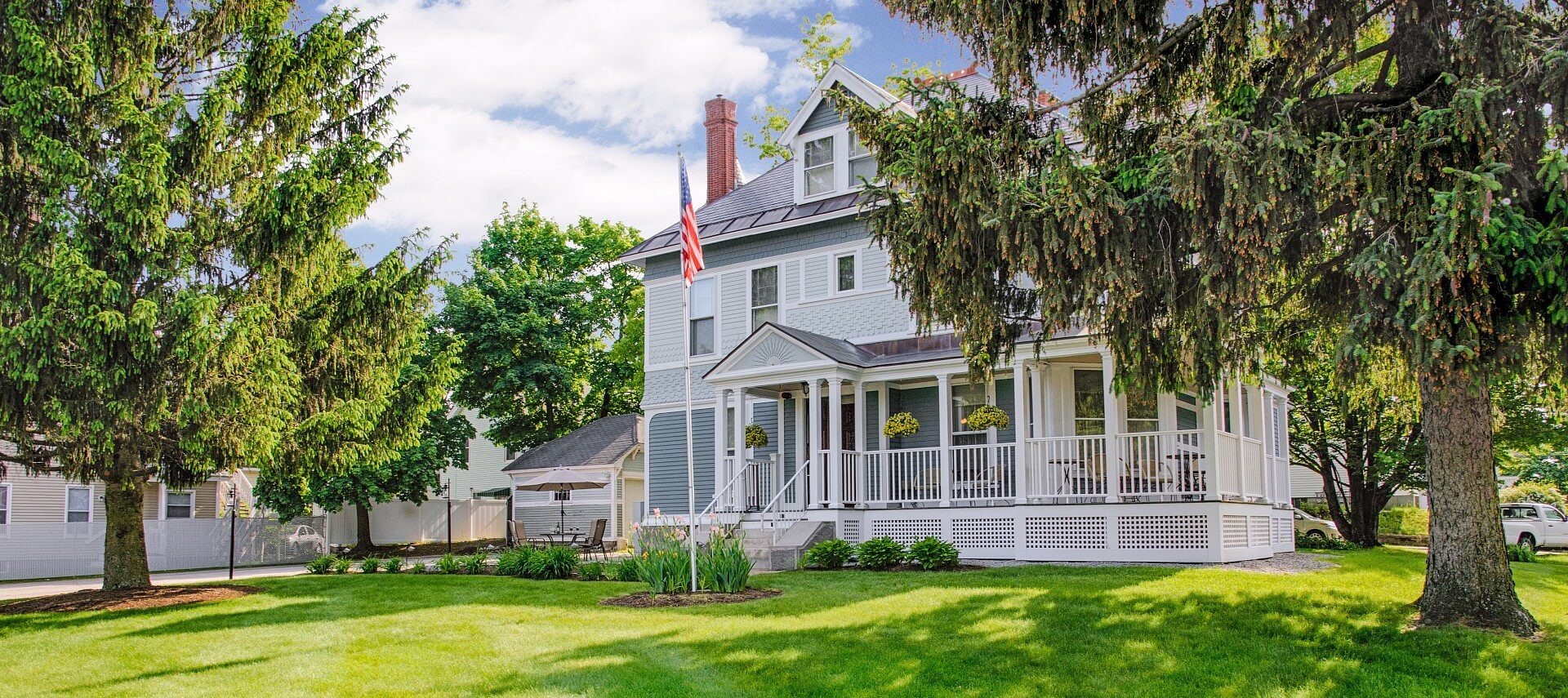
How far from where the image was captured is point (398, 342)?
1502cm

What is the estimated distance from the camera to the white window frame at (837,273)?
19.9 metres

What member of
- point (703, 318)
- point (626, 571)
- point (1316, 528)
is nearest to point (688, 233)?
point (626, 571)

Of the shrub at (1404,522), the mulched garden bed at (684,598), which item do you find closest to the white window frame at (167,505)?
the mulched garden bed at (684,598)

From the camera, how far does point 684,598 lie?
1164 cm

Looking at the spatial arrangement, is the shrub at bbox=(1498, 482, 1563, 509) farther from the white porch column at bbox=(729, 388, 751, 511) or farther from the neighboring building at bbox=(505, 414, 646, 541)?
the white porch column at bbox=(729, 388, 751, 511)

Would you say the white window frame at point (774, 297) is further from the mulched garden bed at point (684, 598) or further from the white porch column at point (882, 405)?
the mulched garden bed at point (684, 598)

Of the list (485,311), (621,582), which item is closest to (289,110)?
(621,582)

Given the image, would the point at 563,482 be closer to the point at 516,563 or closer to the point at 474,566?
the point at 474,566

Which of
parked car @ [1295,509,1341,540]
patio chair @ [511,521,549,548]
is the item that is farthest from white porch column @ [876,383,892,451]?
parked car @ [1295,509,1341,540]

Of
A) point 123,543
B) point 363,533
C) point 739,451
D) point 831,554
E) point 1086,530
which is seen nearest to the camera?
point 123,543

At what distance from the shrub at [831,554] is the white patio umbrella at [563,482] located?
28.6ft

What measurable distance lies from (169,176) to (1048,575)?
11.2 meters

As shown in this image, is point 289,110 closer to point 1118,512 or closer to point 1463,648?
point 1118,512

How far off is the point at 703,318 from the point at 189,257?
10418 mm
